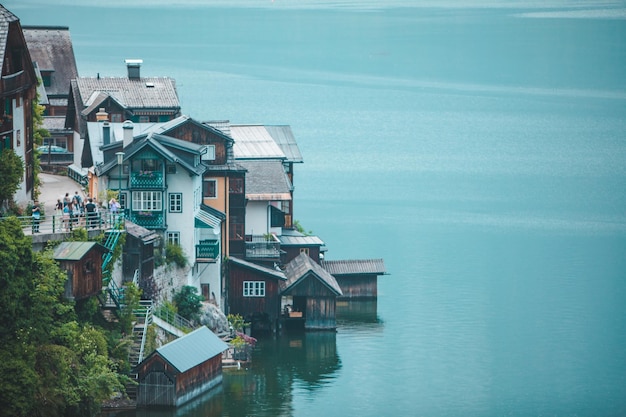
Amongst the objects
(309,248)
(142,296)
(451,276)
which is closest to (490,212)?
(451,276)

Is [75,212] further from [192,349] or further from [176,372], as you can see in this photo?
[176,372]

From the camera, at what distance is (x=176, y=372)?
217 feet

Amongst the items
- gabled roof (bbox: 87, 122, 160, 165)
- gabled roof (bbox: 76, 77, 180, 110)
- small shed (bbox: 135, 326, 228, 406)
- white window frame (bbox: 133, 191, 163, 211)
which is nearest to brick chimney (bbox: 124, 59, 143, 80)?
gabled roof (bbox: 76, 77, 180, 110)

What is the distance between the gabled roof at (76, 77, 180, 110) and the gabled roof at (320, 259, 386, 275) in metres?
16.8

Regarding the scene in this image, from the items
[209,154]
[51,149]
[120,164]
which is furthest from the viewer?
[51,149]

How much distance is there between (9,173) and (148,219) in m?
12.6

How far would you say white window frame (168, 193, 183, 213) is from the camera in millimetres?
77512

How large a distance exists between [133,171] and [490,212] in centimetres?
6567

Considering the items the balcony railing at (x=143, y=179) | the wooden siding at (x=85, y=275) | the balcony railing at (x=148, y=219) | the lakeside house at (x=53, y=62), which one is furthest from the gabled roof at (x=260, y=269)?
the lakeside house at (x=53, y=62)

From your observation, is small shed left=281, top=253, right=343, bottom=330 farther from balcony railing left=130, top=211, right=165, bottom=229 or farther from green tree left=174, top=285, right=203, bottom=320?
balcony railing left=130, top=211, right=165, bottom=229

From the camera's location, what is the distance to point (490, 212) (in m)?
137

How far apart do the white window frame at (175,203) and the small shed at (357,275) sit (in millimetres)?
16104

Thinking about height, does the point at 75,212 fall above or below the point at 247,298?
above

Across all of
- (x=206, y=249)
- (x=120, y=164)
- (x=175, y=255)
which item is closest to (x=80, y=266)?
(x=120, y=164)
